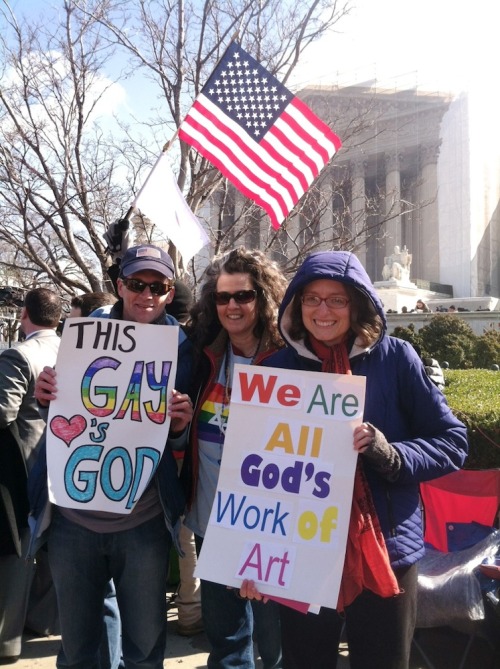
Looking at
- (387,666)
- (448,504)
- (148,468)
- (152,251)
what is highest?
(152,251)

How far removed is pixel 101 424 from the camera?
273cm

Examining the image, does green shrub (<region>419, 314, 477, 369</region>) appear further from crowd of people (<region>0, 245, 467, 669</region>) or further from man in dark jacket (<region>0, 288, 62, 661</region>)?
crowd of people (<region>0, 245, 467, 669</region>)

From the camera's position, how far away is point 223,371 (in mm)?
2875

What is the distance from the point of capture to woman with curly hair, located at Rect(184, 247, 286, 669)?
2.77m

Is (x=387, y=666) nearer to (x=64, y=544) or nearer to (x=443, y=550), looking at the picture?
(x=64, y=544)

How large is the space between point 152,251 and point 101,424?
0.76m

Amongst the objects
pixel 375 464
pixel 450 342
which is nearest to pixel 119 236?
pixel 375 464

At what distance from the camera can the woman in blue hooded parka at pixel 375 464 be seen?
2271 millimetres

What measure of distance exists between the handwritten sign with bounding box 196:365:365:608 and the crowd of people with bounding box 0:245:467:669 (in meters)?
0.06

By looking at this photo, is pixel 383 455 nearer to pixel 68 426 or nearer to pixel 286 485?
pixel 286 485

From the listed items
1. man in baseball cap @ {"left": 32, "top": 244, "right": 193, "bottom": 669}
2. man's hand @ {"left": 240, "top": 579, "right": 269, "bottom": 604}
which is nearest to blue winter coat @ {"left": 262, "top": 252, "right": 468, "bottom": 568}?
man's hand @ {"left": 240, "top": 579, "right": 269, "bottom": 604}

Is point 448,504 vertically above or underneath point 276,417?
underneath

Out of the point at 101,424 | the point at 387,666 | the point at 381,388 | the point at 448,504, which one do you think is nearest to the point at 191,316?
the point at 101,424

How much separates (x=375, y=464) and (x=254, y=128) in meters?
3.51
